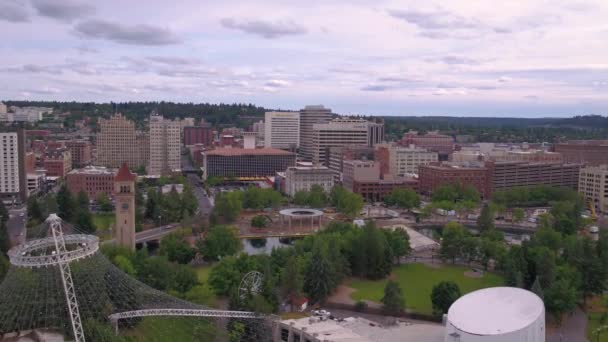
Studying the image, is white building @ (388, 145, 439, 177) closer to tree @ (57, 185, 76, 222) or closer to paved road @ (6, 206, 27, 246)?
tree @ (57, 185, 76, 222)

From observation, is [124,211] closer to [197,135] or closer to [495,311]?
[495,311]

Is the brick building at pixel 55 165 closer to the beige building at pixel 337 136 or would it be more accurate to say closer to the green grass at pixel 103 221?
the green grass at pixel 103 221

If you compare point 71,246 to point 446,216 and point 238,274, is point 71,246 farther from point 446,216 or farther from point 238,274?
point 446,216

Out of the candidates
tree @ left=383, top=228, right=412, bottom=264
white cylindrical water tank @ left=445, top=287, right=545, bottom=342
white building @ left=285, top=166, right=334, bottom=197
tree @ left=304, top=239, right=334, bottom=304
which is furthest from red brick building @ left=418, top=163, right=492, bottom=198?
white cylindrical water tank @ left=445, top=287, right=545, bottom=342

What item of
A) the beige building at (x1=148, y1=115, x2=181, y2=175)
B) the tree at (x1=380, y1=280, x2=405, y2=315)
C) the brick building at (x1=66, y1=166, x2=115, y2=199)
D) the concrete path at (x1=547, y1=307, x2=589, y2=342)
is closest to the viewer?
the concrete path at (x1=547, y1=307, x2=589, y2=342)

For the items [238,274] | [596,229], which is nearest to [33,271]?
[238,274]

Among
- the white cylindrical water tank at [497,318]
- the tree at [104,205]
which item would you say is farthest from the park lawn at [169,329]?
the tree at [104,205]

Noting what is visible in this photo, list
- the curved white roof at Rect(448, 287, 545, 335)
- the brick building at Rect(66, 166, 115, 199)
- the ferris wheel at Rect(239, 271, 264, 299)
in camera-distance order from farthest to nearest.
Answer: the brick building at Rect(66, 166, 115, 199) → the ferris wheel at Rect(239, 271, 264, 299) → the curved white roof at Rect(448, 287, 545, 335)
